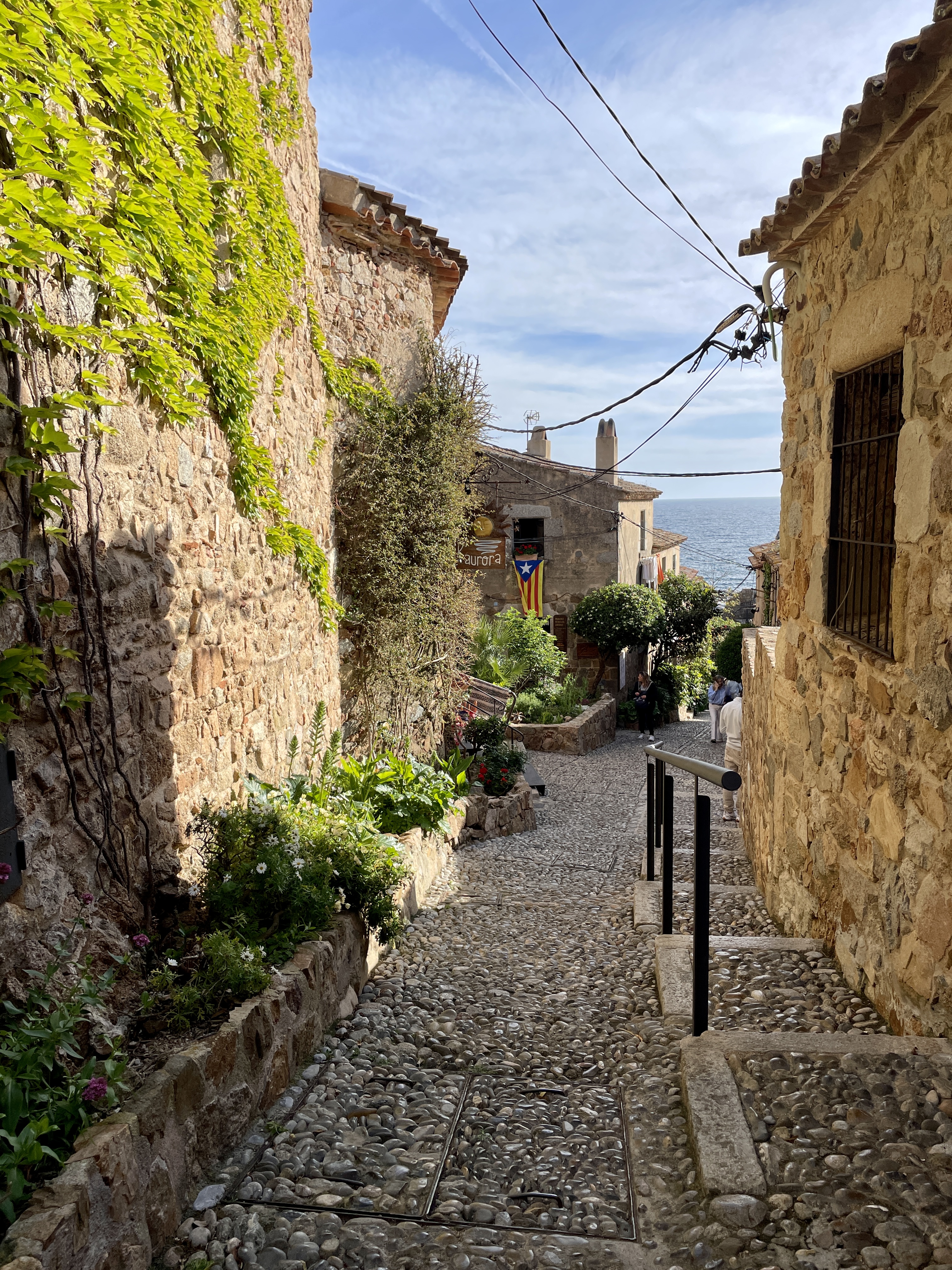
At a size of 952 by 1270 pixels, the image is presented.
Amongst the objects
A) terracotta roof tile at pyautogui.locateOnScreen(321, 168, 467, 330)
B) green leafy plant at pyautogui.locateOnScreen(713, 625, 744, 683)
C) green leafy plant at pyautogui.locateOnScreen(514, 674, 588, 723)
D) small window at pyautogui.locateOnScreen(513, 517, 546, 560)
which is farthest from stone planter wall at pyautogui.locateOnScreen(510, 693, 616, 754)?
terracotta roof tile at pyautogui.locateOnScreen(321, 168, 467, 330)

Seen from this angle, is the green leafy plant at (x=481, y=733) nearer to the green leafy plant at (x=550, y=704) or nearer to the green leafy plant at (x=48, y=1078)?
the green leafy plant at (x=550, y=704)

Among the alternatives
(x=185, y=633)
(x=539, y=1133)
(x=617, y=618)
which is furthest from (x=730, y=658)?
(x=539, y=1133)

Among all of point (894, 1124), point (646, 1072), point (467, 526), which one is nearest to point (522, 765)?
point (467, 526)

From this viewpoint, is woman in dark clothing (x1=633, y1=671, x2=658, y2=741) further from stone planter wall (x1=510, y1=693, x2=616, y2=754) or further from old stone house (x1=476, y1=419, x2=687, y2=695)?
stone planter wall (x1=510, y1=693, x2=616, y2=754)

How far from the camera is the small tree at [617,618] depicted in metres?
18.0

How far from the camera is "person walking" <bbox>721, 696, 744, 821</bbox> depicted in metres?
8.11

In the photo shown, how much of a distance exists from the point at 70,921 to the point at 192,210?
277 centimetres

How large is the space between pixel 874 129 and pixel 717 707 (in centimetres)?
1180

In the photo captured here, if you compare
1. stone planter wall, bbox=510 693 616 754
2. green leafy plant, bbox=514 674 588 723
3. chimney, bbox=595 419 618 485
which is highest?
chimney, bbox=595 419 618 485

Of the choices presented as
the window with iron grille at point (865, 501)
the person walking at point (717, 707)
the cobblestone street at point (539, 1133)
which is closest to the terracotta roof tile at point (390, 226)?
the window with iron grille at point (865, 501)

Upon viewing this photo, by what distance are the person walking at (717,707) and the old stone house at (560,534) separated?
4113 millimetres

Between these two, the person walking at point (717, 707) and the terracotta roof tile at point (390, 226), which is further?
the person walking at point (717, 707)

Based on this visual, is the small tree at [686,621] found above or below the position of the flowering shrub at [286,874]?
above

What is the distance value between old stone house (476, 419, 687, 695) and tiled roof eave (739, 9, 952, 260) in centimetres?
1472
